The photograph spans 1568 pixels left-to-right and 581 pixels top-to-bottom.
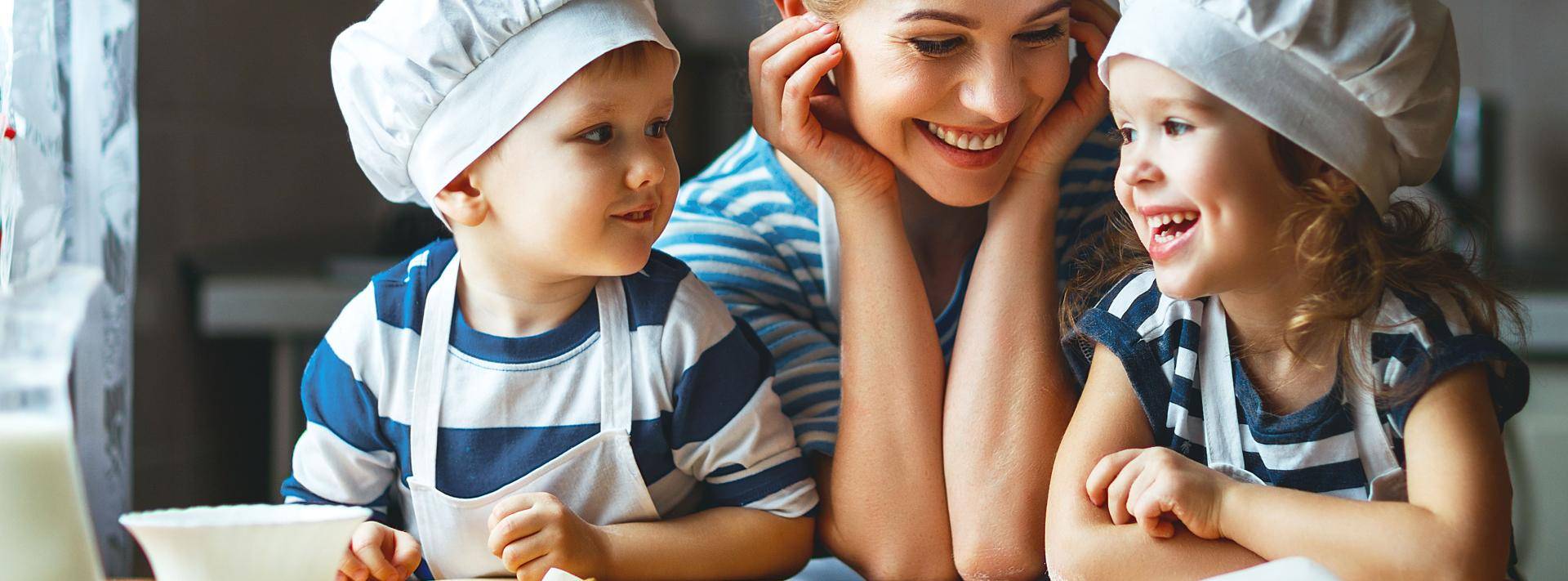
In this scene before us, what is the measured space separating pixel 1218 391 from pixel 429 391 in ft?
1.88

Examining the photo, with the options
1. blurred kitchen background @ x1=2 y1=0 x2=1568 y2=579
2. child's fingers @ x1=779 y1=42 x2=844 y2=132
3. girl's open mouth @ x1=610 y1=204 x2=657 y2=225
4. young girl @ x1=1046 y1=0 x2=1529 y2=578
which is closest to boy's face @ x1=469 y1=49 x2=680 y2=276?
girl's open mouth @ x1=610 y1=204 x2=657 y2=225

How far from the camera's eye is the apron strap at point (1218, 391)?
0.90 metres

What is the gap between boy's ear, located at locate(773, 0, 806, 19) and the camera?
1200mm

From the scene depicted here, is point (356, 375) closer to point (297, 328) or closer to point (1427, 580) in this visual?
point (1427, 580)

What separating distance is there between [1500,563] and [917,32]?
1.76 ft

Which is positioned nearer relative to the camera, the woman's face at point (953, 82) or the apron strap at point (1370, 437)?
the apron strap at point (1370, 437)

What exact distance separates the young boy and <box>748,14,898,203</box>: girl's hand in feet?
0.42

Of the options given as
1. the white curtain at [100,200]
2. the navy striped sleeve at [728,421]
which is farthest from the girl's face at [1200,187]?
the white curtain at [100,200]

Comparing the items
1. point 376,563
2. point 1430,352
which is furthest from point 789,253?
→ point 1430,352

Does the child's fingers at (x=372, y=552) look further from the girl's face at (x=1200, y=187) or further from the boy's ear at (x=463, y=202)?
the girl's face at (x=1200, y=187)

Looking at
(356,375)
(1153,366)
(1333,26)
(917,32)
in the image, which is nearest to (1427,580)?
(1153,366)

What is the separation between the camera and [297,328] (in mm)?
2066

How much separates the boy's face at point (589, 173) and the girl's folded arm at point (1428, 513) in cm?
46

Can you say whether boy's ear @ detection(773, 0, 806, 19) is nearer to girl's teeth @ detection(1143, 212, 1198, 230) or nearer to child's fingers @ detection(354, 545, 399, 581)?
girl's teeth @ detection(1143, 212, 1198, 230)
